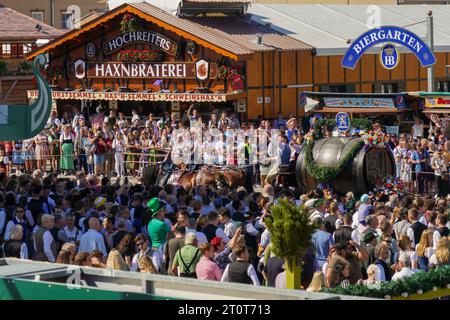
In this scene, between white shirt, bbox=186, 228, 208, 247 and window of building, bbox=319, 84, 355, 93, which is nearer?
white shirt, bbox=186, 228, 208, 247

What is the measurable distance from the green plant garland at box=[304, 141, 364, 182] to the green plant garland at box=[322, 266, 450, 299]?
12.6m

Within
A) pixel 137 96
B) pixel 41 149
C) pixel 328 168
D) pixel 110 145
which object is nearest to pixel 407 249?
pixel 328 168

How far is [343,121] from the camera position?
2764 centimetres

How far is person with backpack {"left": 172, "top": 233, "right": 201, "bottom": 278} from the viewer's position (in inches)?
543

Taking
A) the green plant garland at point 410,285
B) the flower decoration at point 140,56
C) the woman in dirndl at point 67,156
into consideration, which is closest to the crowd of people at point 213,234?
the green plant garland at point 410,285

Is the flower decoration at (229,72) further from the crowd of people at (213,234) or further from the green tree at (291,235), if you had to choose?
the green tree at (291,235)

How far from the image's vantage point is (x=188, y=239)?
13992mm

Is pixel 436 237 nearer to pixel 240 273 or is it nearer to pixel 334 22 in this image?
pixel 240 273

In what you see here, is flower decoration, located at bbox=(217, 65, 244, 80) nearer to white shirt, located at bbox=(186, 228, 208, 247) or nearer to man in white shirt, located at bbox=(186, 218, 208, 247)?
man in white shirt, located at bbox=(186, 218, 208, 247)

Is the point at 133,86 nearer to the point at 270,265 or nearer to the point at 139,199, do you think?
the point at 139,199

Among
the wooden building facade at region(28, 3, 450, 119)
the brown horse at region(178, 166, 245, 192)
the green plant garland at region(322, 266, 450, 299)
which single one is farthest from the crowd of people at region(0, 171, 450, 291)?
the wooden building facade at region(28, 3, 450, 119)

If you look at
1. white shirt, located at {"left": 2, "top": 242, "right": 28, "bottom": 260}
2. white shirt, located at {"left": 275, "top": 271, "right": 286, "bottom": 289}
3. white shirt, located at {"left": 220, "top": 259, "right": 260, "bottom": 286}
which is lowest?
white shirt, located at {"left": 275, "top": 271, "right": 286, "bottom": 289}
